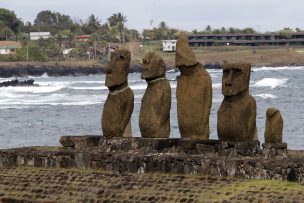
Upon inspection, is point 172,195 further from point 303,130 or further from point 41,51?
point 41,51

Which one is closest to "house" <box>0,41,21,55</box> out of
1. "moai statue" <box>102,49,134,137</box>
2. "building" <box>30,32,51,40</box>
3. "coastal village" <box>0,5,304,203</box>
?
"building" <box>30,32,51,40</box>

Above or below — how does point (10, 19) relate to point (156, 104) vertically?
below

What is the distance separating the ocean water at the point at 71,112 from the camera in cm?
4186

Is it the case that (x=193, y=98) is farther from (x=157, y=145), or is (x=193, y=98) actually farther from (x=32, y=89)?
(x=32, y=89)

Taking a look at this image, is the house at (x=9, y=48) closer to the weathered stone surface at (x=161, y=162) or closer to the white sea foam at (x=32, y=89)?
the white sea foam at (x=32, y=89)

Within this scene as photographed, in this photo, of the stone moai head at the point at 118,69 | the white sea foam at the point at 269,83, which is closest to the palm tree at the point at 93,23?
the white sea foam at the point at 269,83

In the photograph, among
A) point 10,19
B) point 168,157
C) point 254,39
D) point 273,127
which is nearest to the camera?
point 273,127

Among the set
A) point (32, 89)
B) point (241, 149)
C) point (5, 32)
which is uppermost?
point (241, 149)

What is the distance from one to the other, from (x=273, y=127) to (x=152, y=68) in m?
3.39

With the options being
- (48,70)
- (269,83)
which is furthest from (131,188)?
(48,70)

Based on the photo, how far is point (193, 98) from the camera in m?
20.6

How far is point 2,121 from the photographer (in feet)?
177

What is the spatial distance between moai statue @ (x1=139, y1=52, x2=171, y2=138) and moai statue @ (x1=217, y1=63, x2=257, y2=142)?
166 cm

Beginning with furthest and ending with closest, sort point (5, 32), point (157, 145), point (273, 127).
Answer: point (5, 32) < point (157, 145) < point (273, 127)
